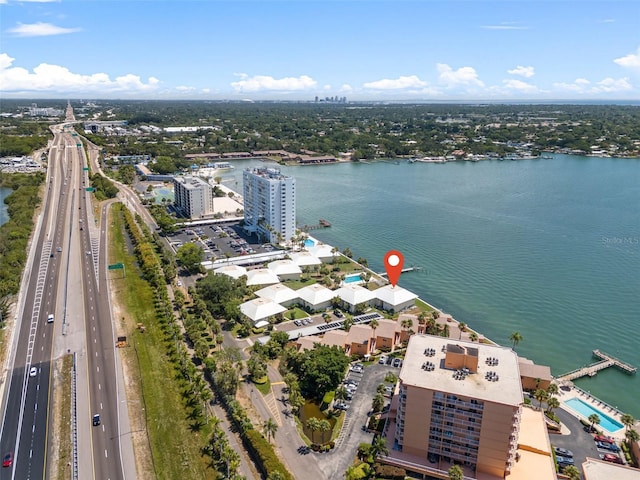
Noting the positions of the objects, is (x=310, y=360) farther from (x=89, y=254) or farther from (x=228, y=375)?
(x=89, y=254)

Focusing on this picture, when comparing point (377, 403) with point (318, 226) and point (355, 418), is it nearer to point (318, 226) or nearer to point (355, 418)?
point (355, 418)

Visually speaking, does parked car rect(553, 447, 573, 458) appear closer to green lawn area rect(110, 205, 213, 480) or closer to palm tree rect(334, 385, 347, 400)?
palm tree rect(334, 385, 347, 400)

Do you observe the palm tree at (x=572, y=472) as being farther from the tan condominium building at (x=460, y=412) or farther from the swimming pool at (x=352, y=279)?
the swimming pool at (x=352, y=279)

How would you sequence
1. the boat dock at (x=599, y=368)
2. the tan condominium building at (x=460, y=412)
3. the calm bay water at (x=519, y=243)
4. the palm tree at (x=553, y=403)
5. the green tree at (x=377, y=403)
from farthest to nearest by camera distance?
the calm bay water at (x=519, y=243) < the boat dock at (x=599, y=368) < the green tree at (x=377, y=403) < the palm tree at (x=553, y=403) < the tan condominium building at (x=460, y=412)

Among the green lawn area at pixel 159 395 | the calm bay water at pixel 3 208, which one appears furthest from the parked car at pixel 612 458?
the calm bay water at pixel 3 208

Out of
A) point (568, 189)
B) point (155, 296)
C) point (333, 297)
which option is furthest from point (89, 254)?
point (568, 189)

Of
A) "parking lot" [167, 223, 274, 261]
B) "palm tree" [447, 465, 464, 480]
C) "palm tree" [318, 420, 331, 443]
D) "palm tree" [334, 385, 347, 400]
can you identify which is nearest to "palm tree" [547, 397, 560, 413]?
"palm tree" [447, 465, 464, 480]
